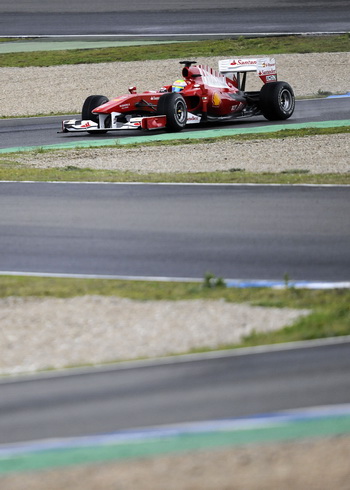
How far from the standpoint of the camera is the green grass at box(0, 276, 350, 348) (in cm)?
732

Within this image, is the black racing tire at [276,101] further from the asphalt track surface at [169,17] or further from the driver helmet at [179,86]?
the asphalt track surface at [169,17]

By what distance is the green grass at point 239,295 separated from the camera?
288 inches

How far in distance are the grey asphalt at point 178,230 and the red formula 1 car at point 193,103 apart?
5703 mm

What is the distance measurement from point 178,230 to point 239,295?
2.80m

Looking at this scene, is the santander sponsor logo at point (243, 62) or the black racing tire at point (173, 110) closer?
the black racing tire at point (173, 110)

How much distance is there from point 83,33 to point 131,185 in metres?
20.5

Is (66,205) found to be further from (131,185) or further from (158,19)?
(158,19)

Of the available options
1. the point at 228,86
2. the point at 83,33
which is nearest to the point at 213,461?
the point at 228,86

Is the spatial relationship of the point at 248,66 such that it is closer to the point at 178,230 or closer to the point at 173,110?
the point at 173,110

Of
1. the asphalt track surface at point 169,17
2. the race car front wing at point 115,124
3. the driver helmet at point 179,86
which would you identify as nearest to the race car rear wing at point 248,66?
the driver helmet at point 179,86

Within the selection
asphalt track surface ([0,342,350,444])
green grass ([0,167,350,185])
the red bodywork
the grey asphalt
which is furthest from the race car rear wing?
asphalt track surface ([0,342,350,444])

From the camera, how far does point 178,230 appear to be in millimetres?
11148

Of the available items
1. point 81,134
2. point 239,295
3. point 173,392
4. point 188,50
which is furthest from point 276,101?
point 173,392

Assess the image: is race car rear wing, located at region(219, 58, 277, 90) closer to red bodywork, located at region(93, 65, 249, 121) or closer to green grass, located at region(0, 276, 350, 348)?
red bodywork, located at region(93, 65, 249, 121)
